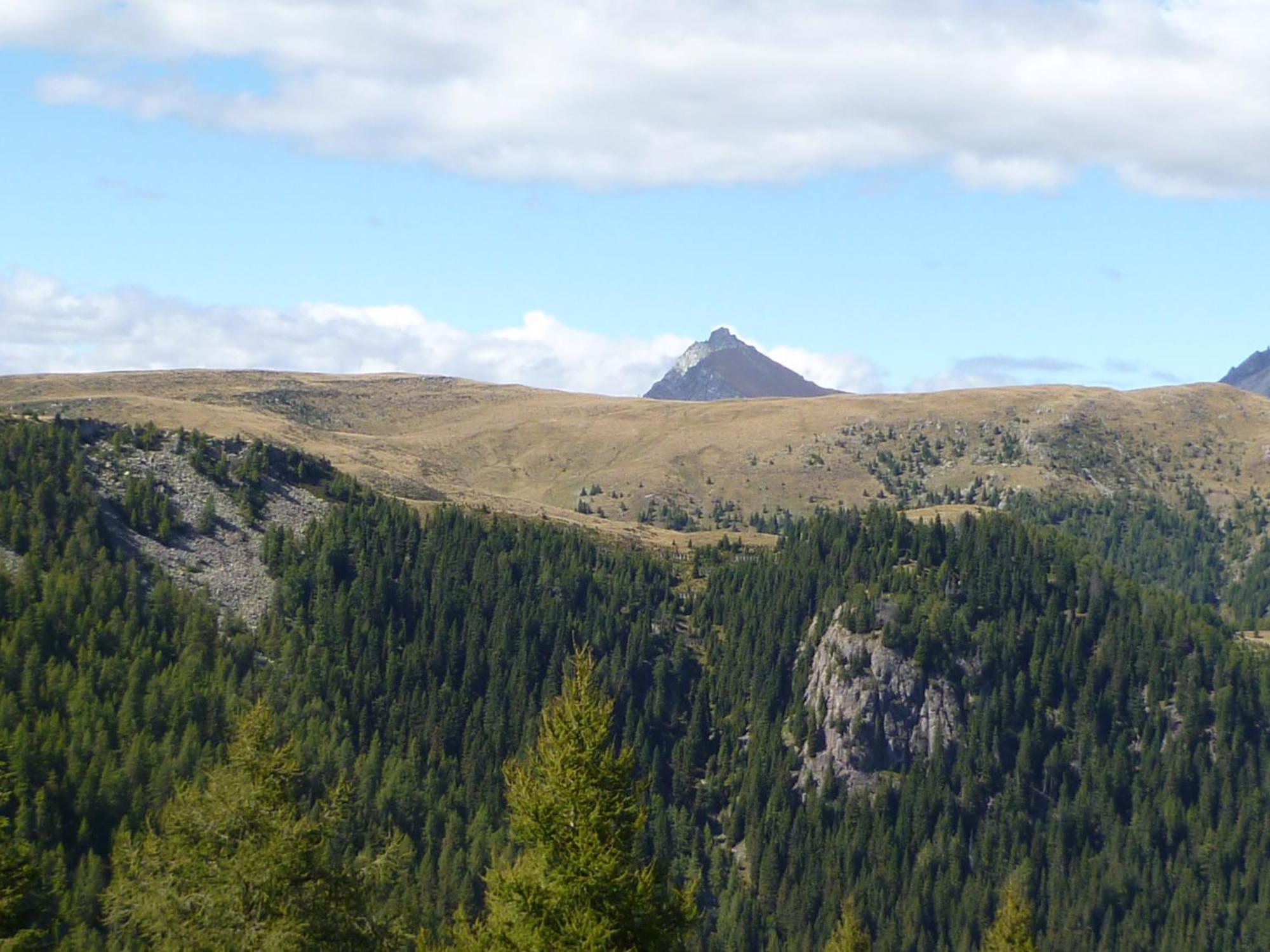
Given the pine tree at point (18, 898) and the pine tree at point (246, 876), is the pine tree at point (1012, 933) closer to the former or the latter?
the pine tree at point (246, 876)

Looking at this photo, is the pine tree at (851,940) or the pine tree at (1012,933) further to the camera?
the pine tree at (851,940)

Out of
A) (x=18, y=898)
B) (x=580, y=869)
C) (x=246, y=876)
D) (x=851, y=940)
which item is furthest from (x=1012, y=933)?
(x=18, y=898)

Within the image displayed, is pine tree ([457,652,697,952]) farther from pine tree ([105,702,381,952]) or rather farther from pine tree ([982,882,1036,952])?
pine tree ([982,882,1036,952])

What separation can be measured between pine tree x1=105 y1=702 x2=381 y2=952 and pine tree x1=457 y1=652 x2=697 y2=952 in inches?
174

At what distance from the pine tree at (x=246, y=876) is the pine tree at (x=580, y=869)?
443cm

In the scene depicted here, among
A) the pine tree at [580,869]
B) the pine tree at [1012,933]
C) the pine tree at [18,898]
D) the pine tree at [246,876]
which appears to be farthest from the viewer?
the pine tree at [1012,933]

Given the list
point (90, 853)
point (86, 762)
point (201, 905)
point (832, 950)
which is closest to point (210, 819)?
point (201, 905)

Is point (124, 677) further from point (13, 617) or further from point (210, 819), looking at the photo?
point (210, 819)

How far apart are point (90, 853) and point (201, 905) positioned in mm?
109351

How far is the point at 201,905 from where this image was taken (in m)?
38.1

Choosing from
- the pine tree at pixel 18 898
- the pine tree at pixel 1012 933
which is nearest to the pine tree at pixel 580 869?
the pine tree at pixel 18 898

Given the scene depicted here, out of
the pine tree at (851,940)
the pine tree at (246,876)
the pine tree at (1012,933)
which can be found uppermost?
the pine tree at (246,876)

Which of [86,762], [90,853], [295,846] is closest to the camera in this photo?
[295,846]

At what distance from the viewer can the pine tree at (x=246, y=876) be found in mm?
38062
